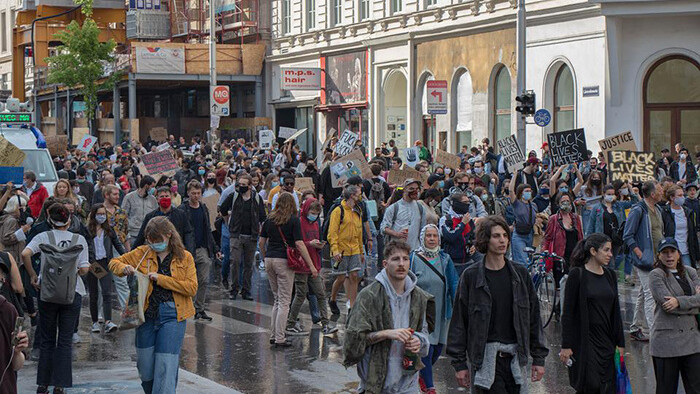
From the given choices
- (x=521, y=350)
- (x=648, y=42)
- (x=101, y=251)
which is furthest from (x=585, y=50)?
(x=521, y=350)

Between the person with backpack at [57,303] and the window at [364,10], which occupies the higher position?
the window at [364,10]

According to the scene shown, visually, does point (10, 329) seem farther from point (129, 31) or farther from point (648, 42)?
point (129, 31)

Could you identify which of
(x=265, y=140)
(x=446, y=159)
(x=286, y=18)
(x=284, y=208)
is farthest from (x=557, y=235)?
(x=286, y=18)

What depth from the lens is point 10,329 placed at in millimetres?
6840

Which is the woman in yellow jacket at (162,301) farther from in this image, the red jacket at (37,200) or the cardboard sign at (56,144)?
the cardboard sign at (56,144)

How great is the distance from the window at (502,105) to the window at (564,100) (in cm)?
201

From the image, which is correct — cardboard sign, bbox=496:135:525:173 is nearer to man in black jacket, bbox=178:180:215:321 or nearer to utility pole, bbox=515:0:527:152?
utility pole, bbox=515:0:527:152

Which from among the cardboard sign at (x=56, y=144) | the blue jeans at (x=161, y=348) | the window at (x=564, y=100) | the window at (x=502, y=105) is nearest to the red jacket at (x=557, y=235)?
the blue jeans at (x=161, y=348)

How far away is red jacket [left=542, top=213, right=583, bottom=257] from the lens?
1468 centimetres

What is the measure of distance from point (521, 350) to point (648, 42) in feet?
76.5

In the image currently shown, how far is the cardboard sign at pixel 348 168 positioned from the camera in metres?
20.7

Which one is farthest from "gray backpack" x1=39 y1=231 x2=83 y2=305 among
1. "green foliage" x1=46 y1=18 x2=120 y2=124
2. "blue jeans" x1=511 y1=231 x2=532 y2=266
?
"green foliage" x1=46 y1=18 x2=120 y2=124

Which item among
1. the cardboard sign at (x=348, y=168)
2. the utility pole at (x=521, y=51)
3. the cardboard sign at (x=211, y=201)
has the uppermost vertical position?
the utility pole at (x=521, y=51)

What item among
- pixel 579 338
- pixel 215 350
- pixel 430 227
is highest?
pixel 430 227
